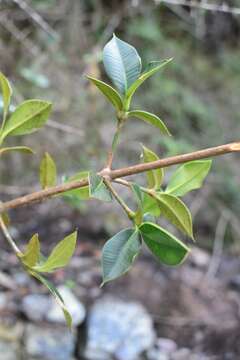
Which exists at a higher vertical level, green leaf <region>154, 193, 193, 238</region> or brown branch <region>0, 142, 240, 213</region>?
brown branch <region>0, 142, 240, 213</region>

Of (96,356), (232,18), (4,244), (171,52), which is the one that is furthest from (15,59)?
(232,18)

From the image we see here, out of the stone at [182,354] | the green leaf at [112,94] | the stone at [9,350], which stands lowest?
the stone at [182,354]

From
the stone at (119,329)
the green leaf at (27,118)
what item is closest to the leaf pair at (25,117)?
the green leaf at (27,118)

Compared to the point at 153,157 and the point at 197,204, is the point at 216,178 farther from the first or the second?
the point at 153,157

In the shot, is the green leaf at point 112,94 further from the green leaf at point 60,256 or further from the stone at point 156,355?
the stone at point 156,355

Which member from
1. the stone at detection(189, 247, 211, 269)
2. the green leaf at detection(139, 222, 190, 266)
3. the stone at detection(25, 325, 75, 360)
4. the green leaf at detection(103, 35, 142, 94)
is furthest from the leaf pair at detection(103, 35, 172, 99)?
the stone at detection(189, 247, 211, 269)

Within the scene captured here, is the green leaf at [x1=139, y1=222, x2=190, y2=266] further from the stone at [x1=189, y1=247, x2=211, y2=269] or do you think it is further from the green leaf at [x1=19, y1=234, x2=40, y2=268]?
the stone at [x1=189, y1=247, x2=211, y2=269]

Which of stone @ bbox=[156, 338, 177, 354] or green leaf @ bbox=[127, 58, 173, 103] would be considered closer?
green leaf @ bbox=[127, 58, 173, 103]
